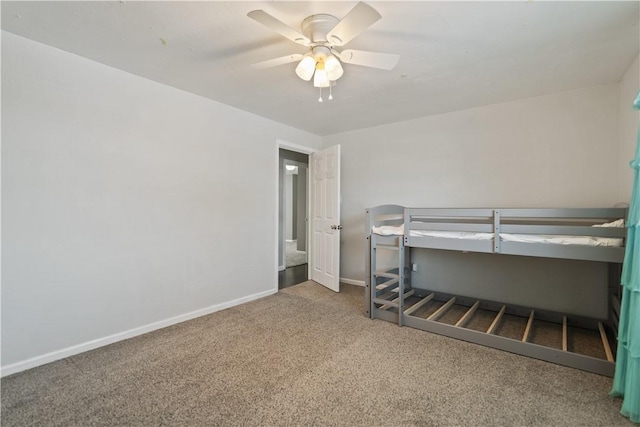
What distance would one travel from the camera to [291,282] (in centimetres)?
448

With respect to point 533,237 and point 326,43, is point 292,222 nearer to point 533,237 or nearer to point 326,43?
point 533,237

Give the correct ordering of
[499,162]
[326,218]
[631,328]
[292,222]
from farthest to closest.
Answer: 1. [292,222]
2. [326,218]
3. [499,162]
4. [631,328]

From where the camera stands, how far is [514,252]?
235cm

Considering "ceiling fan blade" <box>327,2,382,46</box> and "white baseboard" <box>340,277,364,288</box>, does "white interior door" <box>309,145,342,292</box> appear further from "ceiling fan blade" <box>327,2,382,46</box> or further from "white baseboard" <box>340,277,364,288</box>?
"ceiling fan blade" <box>327,2,382,46</box>

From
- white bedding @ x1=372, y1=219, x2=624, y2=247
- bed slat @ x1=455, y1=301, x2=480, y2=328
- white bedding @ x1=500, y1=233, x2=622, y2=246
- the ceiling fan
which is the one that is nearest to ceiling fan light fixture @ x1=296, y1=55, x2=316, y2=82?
the ceiling fan

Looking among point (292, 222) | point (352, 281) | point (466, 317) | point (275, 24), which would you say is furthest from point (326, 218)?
point (292, 222)

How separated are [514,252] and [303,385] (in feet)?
6.39

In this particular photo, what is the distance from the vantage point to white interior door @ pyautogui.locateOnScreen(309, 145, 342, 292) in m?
3.94

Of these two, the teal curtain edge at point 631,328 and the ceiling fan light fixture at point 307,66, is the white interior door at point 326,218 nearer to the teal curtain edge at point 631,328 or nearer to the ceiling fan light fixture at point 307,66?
the ceiling fan light fixture at point 307,66

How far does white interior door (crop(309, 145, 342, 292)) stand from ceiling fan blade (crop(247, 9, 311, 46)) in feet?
7.54

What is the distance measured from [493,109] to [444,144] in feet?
2.02

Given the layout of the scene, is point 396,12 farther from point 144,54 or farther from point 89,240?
point 89,240

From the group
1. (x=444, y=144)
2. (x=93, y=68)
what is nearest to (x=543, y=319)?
(x=444, y=144)

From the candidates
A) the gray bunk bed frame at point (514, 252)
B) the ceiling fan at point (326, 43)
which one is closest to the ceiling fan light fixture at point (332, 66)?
the ceiling fan at point (326, 43)
